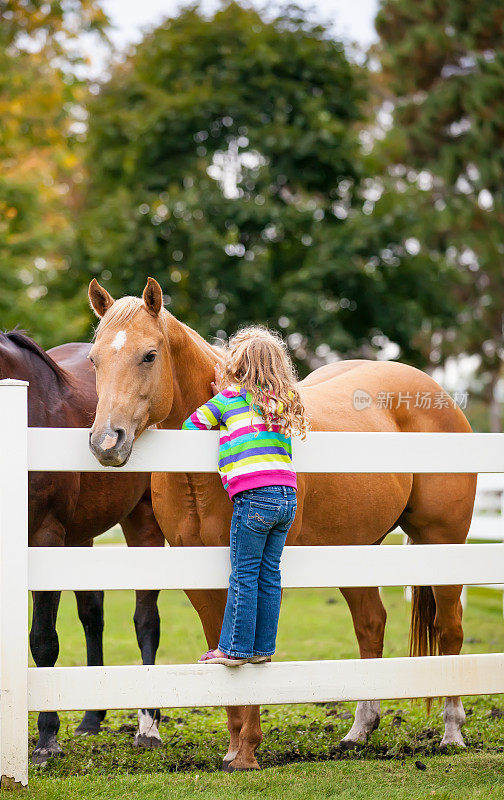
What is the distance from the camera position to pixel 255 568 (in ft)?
12.4

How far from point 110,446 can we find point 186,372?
2.72 feet

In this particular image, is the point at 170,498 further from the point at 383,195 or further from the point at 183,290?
the point at 383,195

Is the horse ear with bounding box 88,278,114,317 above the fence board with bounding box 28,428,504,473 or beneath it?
above

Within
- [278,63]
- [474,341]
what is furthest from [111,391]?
[474,341]

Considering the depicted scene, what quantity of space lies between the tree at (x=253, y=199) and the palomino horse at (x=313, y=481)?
1240cm

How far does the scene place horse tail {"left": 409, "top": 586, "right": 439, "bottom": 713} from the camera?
532 centimetres

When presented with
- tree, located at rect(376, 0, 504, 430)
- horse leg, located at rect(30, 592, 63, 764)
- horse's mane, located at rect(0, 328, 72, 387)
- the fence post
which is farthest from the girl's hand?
tree, located at rect(376, 0, 504, 430)

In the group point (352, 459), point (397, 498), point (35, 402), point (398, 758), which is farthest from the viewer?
point (397, 498)

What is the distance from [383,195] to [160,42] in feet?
20.6

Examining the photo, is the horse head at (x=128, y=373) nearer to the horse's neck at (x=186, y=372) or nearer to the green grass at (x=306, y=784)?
the horse's neck at (x=186, y=372)

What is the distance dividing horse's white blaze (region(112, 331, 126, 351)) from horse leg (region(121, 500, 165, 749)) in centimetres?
160

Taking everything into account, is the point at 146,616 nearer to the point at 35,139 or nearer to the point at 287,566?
the point at 287,566

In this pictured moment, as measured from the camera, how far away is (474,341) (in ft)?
87.7

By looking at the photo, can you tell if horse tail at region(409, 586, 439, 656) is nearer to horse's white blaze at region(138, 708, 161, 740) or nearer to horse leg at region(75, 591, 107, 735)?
horse's white blaze at region(138, 708, 161, 740)
